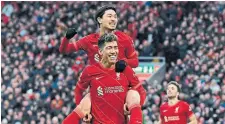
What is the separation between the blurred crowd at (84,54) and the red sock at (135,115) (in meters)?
11.1

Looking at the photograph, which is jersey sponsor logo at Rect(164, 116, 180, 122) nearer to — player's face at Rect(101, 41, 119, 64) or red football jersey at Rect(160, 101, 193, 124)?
red football jersey at Rect(160, 101, 193, 124)

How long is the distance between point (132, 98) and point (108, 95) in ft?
0.96

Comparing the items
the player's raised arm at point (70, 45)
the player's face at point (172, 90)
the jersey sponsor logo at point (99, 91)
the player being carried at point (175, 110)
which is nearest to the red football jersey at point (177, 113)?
the player being carried at point (175, 110)

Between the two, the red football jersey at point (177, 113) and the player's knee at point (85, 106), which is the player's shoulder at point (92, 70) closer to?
the player's knee at point (85, 106)

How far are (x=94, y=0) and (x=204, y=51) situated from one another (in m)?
4.34

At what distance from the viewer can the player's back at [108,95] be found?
410 inches

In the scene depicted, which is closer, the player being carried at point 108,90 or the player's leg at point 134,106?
the player's leg at point 134,106

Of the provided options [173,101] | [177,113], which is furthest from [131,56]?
[173,101]

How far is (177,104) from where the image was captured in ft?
50.5

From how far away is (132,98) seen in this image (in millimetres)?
10336

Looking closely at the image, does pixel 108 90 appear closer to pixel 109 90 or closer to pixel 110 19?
pixel 109 90

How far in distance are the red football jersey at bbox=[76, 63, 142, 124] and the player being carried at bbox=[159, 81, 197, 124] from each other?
4.73m

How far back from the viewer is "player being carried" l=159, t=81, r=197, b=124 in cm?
1520

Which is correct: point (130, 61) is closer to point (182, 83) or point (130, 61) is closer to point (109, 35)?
point (109, 35)
